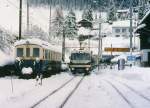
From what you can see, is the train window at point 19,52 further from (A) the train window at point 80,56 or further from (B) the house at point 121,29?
(B) the house at point 121,29

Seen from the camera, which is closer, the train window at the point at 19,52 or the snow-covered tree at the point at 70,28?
the train window at the point at 19,52

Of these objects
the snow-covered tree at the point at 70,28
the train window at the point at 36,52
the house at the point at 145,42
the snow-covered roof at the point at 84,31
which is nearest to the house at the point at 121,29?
the snow-covered tree at the point at 70,28

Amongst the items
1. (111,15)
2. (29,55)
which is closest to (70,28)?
(111,15)

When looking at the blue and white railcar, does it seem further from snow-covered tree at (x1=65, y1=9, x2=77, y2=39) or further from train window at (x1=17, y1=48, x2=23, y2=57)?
snow-covered tree at (x1=65, y1=9, x2=77, y2=39)

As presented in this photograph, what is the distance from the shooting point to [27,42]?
3666 centimetres

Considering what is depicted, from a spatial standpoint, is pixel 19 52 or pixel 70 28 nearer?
pixel 19 52

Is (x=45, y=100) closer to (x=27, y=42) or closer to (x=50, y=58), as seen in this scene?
(x=27, y=42)

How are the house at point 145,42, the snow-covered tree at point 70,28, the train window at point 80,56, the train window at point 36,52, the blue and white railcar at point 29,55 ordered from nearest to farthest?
the blue and white railcar at point 29,55, the train window at point 36,52, the train window at point 80,56, the house at point 145,42, the snow-covered tree at point 70,28

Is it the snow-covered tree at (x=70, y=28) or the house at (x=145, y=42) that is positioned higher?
the snow-covered tree at (x=70, y=28)

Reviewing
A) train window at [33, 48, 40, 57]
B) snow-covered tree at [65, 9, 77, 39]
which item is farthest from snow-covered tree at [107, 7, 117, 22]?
train window at [33, 48, 40, 57]

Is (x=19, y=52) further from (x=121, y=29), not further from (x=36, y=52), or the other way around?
(x=121, y=29)

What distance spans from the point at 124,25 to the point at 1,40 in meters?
110

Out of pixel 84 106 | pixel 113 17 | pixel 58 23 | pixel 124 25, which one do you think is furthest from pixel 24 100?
pixel 113 17

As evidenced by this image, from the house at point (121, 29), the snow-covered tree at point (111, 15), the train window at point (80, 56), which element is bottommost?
the train window at point (80, 56)
